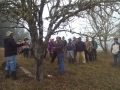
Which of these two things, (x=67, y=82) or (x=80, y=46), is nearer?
(x=67, y=82)

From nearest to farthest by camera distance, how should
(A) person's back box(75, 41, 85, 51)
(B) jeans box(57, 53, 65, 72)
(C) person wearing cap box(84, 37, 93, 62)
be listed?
(B) jeans box(57, 53, 65, 72) < (A) person's back box(75, 41, 85, 51) < (C) person wearing cap box(84, 37, 93, 62)

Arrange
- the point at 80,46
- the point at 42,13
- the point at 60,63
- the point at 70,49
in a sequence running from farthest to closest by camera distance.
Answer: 1. the point at 80,46
2. the point at 70,49
3. the point at 60,63
4. the point at 42,13

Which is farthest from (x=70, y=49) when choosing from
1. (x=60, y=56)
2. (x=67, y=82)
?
(x=67, y=82)

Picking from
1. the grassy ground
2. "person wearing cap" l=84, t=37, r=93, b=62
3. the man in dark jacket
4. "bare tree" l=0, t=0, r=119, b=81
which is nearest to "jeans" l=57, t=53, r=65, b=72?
the man in dark jacket

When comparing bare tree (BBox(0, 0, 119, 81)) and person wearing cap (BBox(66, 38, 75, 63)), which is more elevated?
bare tree (BBox(0, 0, 119, 81))

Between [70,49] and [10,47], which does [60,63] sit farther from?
[70,49]

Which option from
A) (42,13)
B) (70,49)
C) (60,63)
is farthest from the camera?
(70,49)

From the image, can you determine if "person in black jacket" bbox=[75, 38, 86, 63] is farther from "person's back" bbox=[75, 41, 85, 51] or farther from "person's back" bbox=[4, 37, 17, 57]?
"person's back" bbox=[4, 37, 17, 57]

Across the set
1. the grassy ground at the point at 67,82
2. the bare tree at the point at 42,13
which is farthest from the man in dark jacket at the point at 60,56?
the bare tree at the point at 42,13

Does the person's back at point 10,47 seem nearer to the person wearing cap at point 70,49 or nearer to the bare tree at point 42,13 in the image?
the bare tree at point 42,13

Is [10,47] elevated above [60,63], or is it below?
above

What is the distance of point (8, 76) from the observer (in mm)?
7398

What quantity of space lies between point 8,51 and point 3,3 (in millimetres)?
1990

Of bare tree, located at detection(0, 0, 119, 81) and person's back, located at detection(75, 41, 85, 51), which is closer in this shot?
bare tree, located at detection(0, 0, 119, 81)
